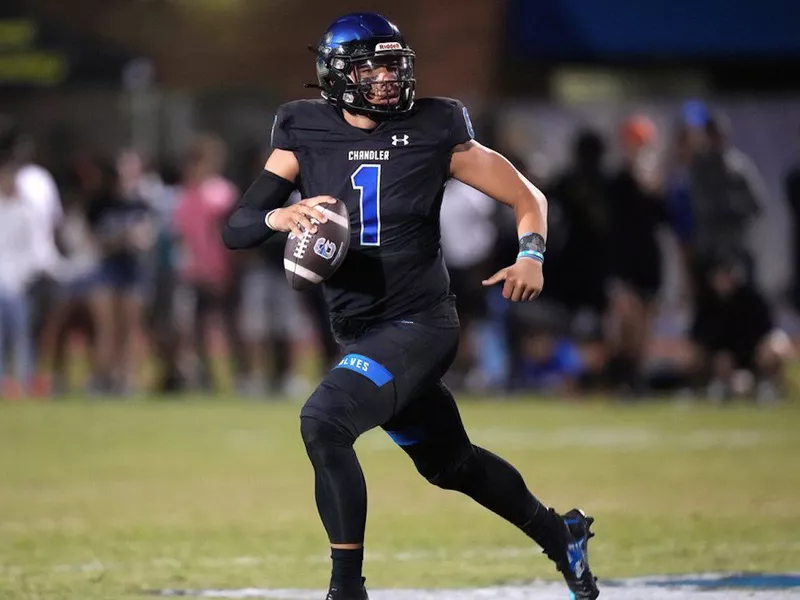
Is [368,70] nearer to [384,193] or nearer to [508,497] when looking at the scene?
[384,193]

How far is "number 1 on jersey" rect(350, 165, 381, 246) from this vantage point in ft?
19.9

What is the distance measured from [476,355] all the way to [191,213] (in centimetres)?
302

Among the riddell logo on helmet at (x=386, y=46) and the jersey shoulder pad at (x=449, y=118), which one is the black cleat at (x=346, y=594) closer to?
the jersey shoulder pad at (x=449, y=118)

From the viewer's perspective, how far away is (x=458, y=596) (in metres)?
6.65

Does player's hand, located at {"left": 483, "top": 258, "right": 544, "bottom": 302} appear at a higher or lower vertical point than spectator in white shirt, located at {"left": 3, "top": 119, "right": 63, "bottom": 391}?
higher

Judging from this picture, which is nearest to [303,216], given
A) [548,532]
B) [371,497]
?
[548,532]

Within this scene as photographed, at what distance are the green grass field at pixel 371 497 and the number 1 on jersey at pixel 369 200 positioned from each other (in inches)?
65.6

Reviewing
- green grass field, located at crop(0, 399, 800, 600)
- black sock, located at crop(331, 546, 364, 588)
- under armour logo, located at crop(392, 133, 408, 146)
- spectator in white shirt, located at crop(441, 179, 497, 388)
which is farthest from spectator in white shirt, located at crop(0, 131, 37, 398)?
black sock, located at crop(331, 546, 364, 588)

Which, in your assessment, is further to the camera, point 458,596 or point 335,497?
point 458,596

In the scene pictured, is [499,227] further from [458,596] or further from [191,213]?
[458,596]

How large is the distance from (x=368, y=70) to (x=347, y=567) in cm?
176

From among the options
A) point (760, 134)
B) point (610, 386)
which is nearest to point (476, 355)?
point (610, 386)

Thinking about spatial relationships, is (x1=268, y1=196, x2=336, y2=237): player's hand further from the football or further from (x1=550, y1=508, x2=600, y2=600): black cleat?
(x1=550, y1=508, x2=600, y2=600): black cleat

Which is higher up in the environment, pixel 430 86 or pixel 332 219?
pixel 332 219
